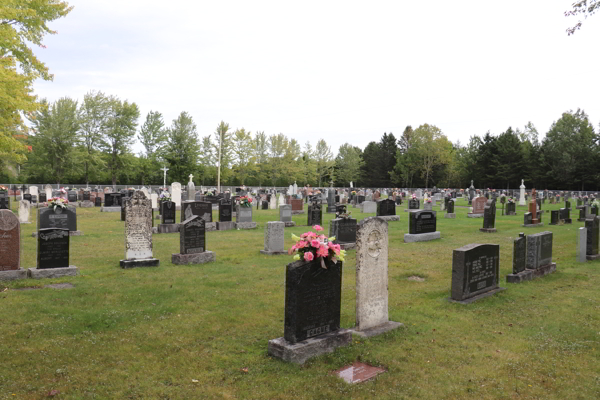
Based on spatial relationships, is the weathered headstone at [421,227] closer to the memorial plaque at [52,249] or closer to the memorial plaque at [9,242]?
the memorial plaque at [52,249]

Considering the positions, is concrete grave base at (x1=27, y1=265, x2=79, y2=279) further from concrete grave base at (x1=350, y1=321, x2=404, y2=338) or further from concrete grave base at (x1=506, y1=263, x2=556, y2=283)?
concrete grave base at (x1=506, y1=263, x2=556, y2=283)

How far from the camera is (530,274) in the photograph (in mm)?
9711

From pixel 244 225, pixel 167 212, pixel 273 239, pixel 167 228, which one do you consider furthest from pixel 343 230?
pixel 167 212

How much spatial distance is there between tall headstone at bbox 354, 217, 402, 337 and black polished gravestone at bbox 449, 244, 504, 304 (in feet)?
6.55

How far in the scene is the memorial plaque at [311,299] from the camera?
211 inches

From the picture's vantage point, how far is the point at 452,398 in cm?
443

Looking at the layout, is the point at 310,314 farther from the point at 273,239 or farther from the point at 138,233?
the point at 273,239

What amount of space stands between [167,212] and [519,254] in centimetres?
1351

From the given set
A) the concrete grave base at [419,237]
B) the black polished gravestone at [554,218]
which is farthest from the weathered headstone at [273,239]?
the black polished gravestone at [554,218]

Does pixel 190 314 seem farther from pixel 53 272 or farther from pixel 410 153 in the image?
pixel 410 153

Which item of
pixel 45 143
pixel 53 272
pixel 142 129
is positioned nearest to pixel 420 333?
pixel 53 272

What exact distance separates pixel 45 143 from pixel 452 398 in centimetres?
5459

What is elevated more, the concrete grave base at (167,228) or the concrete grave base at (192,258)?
the concrete grave base at (167,228)

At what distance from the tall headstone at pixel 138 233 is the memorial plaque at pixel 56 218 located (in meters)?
5.90
